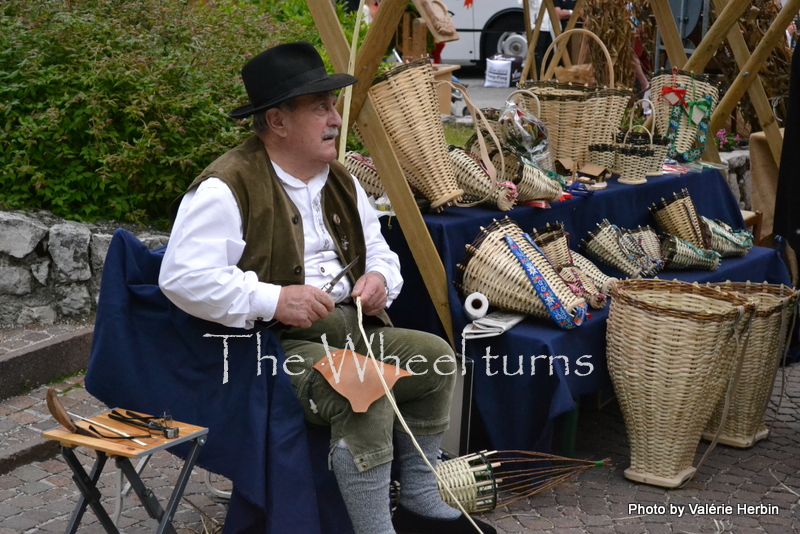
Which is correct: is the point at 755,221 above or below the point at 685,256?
below

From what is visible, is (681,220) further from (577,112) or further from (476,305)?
(476,305)

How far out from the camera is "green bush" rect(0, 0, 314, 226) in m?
4.38

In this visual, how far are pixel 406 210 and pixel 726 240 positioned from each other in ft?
6.73

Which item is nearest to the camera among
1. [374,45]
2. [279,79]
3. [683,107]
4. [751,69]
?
[279,79]

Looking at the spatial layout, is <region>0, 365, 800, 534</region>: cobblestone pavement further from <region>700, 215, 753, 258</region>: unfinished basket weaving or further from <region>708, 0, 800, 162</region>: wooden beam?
<region>708, 0, 800, 162</region>: wooden beam

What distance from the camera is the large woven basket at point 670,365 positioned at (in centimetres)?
336

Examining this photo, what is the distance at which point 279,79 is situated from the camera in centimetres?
290

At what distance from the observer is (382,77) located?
3.47m

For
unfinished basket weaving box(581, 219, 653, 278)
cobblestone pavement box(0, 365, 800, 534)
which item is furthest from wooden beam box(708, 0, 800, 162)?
cobblestone pavement box(0, 365, 800, 534)

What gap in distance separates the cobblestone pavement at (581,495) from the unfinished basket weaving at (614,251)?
2.52 ft

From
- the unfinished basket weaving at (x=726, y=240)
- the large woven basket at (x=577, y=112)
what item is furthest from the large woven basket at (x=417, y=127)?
the unfinished basket weaving at (x=726, y=240)

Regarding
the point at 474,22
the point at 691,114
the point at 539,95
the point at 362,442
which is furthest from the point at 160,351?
the point at 474,22

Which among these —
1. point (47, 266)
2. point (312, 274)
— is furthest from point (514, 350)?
point (47, 266)

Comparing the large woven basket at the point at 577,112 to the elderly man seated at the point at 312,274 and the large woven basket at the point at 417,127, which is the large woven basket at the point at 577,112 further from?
the elderly man seated at the point at 312,274
